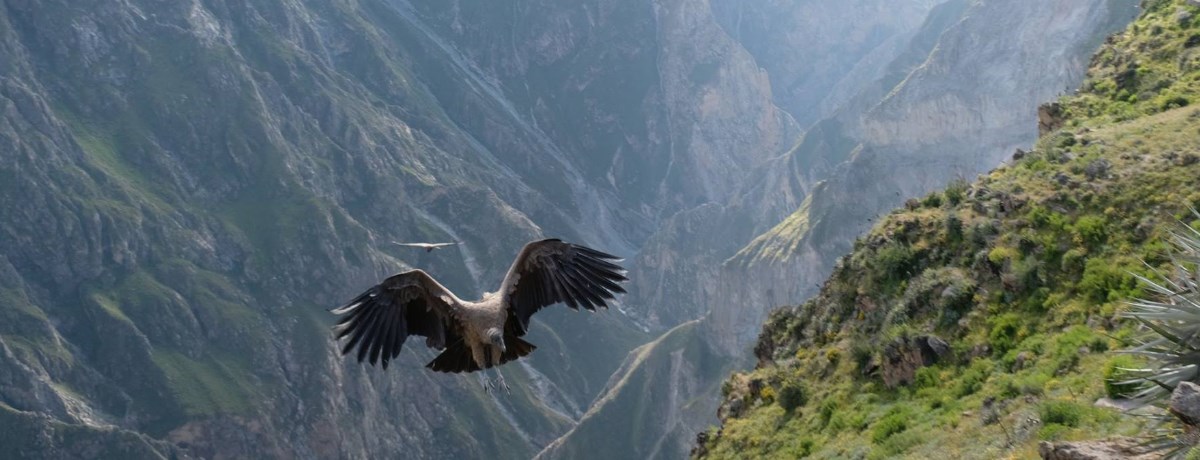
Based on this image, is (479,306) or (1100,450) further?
(479,306)

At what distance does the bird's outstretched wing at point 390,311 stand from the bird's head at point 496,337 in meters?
0.84

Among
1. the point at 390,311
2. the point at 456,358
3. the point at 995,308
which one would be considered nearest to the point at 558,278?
the point at 456,358

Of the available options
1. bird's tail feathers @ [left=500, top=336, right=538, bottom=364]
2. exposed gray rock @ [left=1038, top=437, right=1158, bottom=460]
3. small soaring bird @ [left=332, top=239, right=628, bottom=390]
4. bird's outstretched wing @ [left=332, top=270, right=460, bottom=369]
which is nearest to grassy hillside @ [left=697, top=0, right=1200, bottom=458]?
exposed gray rock @ [left=1038, top=437, right=1158, bottom=460]

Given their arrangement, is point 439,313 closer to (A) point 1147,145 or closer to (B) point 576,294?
(B) point 576,294

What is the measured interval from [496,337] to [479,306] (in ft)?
3.22

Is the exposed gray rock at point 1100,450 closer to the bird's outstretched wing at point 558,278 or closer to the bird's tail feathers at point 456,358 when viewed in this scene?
the bird's outstretched wing at point 558,278

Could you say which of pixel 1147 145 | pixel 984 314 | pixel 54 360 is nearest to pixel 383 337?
pixel 984 314

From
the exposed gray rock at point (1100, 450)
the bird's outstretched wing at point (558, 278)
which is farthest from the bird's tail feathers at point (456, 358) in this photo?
the exposed gray rock at point (1100, 450)

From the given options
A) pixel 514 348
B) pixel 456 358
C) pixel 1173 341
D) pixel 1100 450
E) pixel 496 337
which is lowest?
pixel 456 358

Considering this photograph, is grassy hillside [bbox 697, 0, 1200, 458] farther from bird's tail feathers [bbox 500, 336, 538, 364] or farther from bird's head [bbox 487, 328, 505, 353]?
bird's head [bbox 487, 328, 505, 353]

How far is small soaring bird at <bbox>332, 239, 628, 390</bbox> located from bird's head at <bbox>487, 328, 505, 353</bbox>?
0.9 inches

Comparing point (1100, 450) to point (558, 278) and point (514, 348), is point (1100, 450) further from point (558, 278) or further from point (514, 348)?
point (514, 348)

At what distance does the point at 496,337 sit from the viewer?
773 inches

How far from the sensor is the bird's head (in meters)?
19.5
